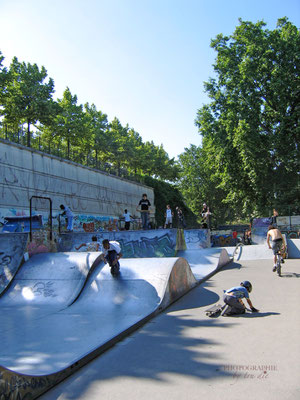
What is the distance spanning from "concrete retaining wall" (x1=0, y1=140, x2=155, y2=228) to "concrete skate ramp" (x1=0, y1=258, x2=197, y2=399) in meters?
13.6

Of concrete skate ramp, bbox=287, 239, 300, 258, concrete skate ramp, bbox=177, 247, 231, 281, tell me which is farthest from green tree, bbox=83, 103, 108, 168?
concrete skate ramp, bbox=177, 247, 231, 281

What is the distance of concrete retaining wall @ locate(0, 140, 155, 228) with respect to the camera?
63.3ft

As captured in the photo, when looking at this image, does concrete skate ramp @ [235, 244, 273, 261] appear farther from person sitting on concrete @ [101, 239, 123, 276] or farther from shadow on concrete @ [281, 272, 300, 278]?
person sitting on concrete @ [101, 239, 123, 276]

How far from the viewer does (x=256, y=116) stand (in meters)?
25.3

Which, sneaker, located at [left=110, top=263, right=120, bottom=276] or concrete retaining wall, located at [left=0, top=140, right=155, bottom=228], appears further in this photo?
concrete retaining wall, located at [left=0, top=140, right=155, bottom=228]

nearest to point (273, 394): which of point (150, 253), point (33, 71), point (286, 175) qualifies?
point (150, 253)

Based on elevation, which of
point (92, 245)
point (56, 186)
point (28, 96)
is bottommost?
point (92, 245)

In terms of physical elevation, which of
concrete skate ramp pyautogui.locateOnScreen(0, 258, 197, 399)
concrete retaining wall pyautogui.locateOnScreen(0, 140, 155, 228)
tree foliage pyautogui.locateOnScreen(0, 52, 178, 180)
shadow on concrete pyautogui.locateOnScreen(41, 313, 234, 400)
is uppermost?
tree foliage pyautogui.locateOnScreen(0, 52, 178, 180)

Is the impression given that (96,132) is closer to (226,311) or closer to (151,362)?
(226,311)

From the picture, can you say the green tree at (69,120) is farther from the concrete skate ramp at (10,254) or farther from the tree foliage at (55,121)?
the concrete skate ramp at (10,254)

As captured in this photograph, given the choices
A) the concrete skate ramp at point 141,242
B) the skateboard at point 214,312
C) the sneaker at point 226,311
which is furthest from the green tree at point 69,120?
the sneaker at point 226,311

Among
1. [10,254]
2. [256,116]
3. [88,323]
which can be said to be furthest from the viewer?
[256,116]

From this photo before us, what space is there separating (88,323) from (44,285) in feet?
8.37

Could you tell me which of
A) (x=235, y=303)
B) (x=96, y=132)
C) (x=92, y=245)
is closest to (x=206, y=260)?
(x=92, y=245)
